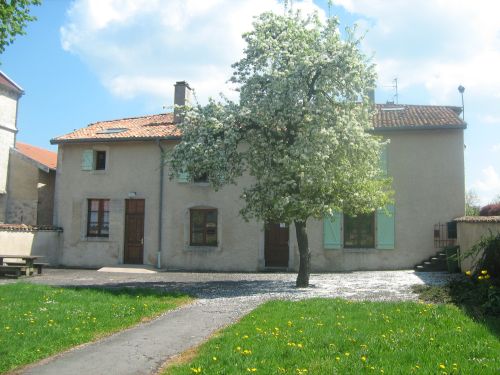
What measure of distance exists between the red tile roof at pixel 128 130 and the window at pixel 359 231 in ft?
24.7

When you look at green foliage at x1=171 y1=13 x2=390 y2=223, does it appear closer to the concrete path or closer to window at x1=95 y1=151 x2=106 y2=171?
the concrete path

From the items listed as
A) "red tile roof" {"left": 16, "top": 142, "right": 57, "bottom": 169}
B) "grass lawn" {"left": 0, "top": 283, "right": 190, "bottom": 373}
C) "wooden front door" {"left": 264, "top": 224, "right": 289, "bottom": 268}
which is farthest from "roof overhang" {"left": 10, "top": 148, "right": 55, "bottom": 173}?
"wooden front door" {"left": 264, "top": 224, "right": 289, "bottom": 268}

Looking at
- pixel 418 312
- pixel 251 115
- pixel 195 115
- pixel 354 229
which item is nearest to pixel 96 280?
pixel 195 115

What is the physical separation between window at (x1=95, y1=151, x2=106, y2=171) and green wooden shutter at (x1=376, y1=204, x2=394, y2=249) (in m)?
11.6

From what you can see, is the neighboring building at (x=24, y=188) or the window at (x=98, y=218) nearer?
the window at (x=98, y=218)

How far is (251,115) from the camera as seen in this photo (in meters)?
12.8

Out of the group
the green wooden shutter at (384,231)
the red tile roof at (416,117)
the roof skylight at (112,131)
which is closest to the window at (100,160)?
the roof skylight at (112,131)

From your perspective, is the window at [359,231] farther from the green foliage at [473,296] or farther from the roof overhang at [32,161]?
the roof overhang at [32,161]

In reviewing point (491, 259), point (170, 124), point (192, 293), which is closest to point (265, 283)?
point (192, 293)

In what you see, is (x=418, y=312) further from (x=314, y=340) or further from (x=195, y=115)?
(x=195, y=115)

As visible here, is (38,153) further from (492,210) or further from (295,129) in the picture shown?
(492,210)

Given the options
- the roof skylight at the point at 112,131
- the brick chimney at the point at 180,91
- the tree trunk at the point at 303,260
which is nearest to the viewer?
the tree trunk at the point at 303,260

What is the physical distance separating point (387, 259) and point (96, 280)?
10138 millimetres

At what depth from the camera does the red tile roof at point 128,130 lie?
795 inches
